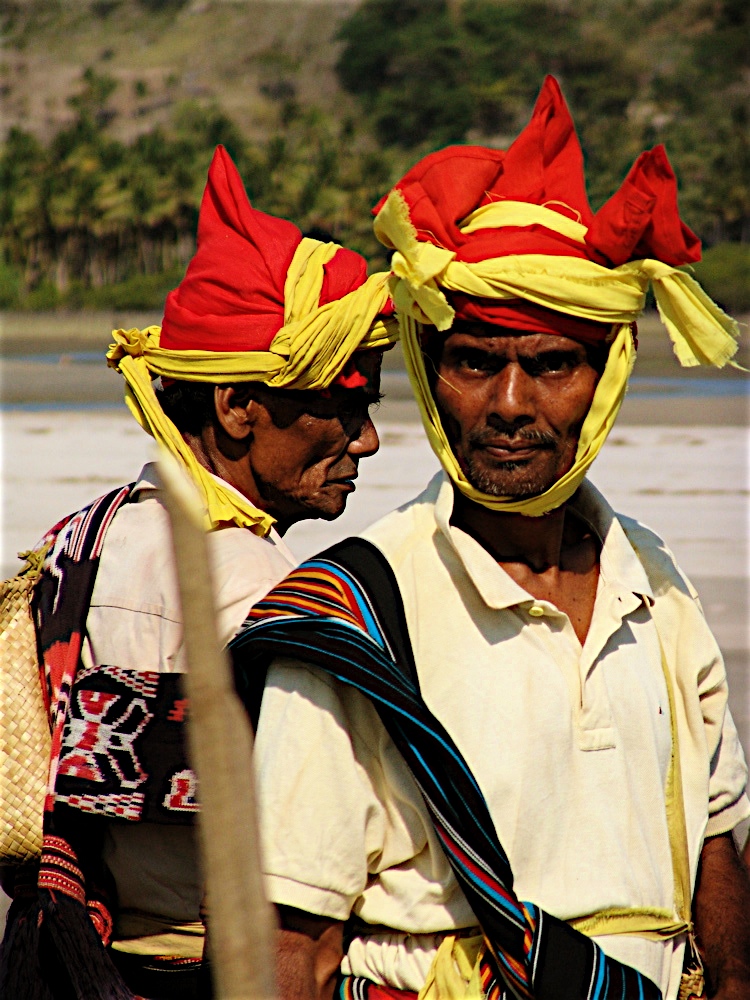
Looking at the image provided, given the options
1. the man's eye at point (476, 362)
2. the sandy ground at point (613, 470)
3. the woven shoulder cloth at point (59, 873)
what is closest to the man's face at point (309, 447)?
the woven shoulder cloth at point (59, 873)

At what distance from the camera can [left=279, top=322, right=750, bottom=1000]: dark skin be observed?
86.4 inches

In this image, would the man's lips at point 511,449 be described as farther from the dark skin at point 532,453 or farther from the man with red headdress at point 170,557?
the man with red headdress at point 170,557

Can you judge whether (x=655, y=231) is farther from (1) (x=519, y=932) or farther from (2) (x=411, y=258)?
(1) (x=519, y=932)

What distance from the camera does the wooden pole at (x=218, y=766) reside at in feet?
2.17

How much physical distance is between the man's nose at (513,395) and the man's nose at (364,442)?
1.03m

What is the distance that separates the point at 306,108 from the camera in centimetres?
8081

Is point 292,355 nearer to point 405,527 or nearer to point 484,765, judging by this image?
point 405,527

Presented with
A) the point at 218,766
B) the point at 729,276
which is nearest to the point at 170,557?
the point at 218,766

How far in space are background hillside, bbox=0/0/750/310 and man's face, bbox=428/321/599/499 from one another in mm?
38611

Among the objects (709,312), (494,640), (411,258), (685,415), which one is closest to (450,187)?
Result: (411,258)

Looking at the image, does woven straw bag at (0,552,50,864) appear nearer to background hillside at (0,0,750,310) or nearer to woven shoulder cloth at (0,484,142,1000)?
woven shoulder cloth at (0,484,142,1000)

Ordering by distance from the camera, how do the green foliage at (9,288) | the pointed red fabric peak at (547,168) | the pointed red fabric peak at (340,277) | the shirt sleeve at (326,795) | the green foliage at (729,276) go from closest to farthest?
1. the shirt sleeve at (326,795)
2. the pointed red fabric peak at (547,168)
3. the pointed red fabric peak at (340,277)
4. the green foliage at (729,276)
5. the green foliage at (9,288)

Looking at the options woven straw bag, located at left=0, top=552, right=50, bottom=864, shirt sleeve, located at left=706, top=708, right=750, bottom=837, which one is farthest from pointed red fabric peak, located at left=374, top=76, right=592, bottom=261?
woven straw bag, located at left=0, top=552, right=50, bottom=864

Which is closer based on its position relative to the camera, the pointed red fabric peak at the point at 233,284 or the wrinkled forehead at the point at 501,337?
the wrinkled forehead at the point at 501,337
